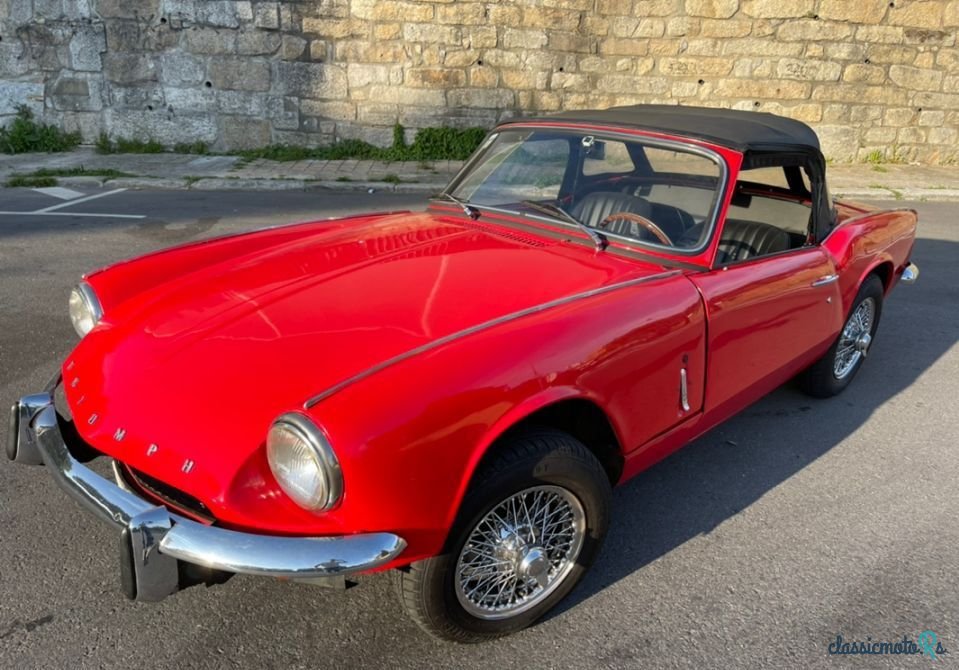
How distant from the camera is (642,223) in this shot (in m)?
3.05

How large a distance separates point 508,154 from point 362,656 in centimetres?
234

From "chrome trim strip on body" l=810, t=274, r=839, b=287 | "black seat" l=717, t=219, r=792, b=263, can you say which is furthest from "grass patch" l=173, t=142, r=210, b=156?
"chrome trim strip on body" l=810, t=274, r=839, b=287

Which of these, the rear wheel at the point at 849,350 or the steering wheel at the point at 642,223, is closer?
the steering wheel at the point at 642,223

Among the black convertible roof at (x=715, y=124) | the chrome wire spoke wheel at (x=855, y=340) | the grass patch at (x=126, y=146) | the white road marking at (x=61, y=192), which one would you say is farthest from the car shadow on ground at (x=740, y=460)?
the grass patch at (x=126, y=146)

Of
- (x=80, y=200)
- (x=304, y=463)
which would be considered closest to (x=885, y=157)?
(x=80, y=200)

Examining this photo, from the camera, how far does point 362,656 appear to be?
223 centimetres

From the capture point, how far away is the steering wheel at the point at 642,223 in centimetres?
296

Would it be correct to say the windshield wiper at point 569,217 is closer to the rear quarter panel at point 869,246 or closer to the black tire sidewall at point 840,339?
the rear quarter panel at point 869,246

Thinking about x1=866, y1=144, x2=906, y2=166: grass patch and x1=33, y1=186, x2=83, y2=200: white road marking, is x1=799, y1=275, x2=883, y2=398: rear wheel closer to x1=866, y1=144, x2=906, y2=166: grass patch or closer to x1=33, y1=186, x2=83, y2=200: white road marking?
x1=33, y1=186, x2=83, y2=200: white road marking

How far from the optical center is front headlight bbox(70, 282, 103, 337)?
107 inches

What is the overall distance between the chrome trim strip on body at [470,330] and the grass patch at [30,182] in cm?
884

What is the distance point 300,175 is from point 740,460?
7.84 metres

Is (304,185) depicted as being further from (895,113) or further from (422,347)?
(895,113)

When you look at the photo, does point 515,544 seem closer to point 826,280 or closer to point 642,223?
point 642,223
